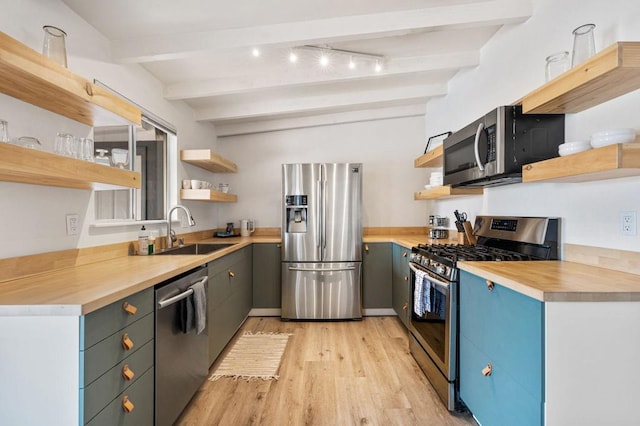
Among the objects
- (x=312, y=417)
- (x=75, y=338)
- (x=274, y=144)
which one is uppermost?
(x=274, y=144)

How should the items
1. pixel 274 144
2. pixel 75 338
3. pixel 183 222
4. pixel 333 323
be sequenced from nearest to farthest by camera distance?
pixel 75 338 → pixel 183 222 → pixel 333 323 → pixel 274 144

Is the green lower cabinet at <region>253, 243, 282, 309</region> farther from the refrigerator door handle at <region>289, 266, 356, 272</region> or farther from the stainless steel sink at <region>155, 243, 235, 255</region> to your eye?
the stainless steel sink at <region>155, 243, 235, 255</region>

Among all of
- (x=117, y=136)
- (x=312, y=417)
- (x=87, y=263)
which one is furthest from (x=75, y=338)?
(x=117, y=136)

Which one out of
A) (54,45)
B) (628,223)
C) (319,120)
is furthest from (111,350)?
(319,120)

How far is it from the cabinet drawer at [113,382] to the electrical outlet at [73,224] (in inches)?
33.3

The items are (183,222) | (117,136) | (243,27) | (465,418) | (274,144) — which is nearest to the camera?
(465,418)

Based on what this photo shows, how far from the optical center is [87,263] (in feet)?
6.21

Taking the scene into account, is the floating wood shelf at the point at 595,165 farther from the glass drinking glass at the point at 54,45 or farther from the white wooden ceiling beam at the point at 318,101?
the glass drinking glass at the point at 54,45

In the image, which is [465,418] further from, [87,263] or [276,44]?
[276,44]

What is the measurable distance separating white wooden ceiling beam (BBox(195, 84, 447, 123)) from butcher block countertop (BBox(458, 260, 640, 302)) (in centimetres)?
231

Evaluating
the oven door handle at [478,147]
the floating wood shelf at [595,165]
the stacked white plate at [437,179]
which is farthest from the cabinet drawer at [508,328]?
the stacked white plate at [437,179]

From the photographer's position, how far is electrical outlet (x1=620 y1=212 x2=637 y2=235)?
1.41 metres

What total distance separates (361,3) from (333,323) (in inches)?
118

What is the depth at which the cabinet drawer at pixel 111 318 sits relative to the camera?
110 cm
